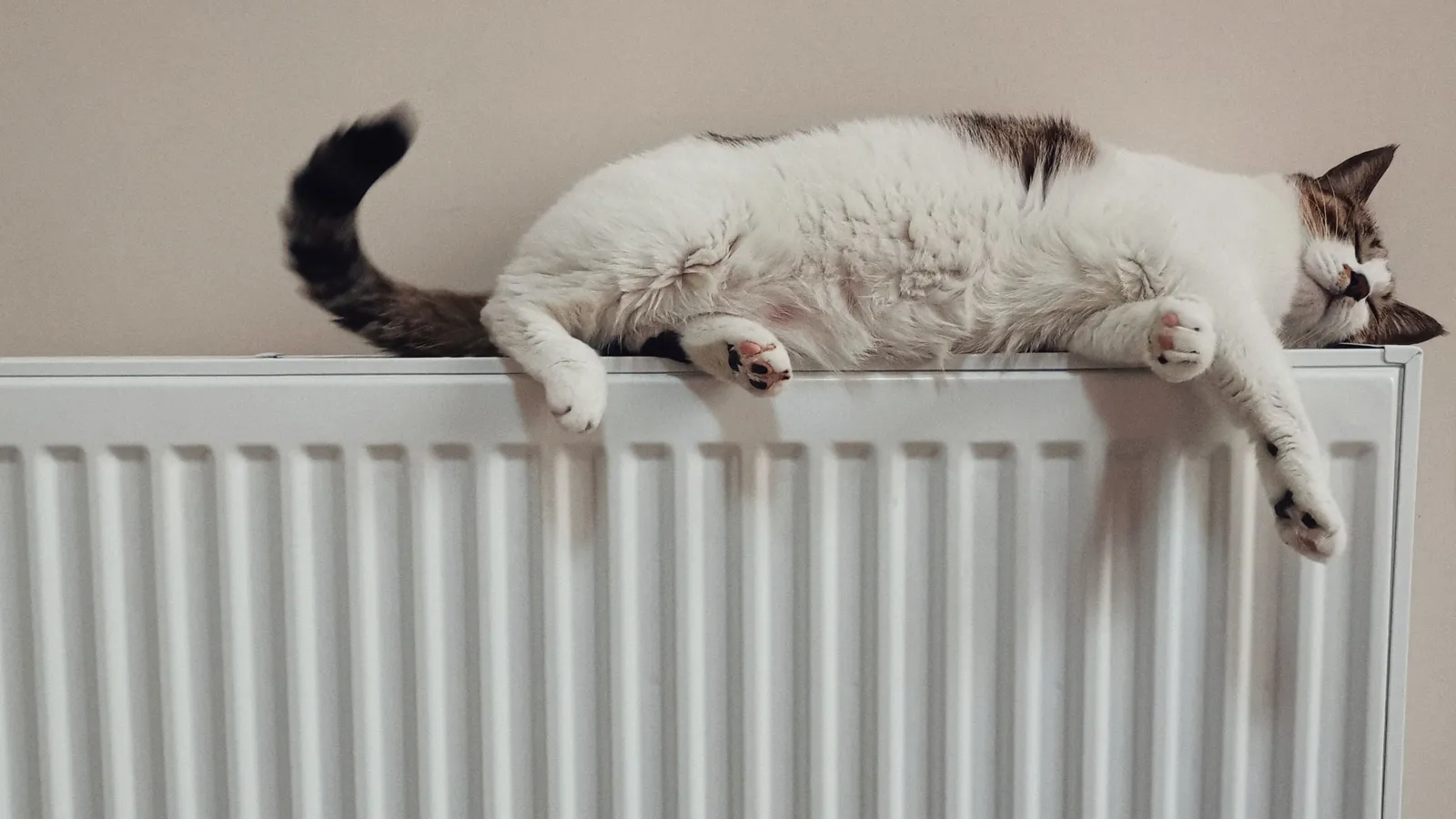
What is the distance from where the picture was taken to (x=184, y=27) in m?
0.98

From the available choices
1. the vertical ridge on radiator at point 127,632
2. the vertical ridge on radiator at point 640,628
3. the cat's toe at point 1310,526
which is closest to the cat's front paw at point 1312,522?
the cat's toe at point 1310,526

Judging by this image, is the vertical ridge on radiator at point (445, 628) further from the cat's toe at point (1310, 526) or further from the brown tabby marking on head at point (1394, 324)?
the brown tabby marking on head at point (1394, 324)

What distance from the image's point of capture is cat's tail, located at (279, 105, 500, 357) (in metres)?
0.72

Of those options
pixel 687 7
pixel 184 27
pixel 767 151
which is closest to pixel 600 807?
pixel 767 151

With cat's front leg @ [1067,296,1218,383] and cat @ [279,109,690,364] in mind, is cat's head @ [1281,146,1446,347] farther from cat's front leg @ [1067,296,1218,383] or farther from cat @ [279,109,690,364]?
cat @ [279,109,690,364]

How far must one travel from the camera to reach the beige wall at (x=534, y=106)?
95 cm

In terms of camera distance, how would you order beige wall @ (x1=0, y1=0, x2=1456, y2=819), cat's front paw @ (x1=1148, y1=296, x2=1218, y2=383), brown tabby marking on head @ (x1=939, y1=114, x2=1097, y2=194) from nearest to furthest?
cat's front paw @ (x1=1148, y1=296, x2=1218, y2=383) < brown tabby marking on head @ (x1=939, y1=114, x2=1097, y2=194) < beige wall @ (x1=0, y1=0, x2=1456, y2=819)

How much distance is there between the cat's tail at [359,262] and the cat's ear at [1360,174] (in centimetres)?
82

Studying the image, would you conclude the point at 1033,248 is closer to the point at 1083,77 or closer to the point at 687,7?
the point at 1083,77

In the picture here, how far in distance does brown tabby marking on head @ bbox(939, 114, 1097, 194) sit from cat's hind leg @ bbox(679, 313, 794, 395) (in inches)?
11.2

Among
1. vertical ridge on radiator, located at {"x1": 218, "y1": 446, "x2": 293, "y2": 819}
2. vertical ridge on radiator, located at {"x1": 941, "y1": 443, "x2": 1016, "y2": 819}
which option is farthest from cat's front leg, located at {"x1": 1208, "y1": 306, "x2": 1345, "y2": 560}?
vertical ridge on radiator, located at {"x1": 218, "y1": 446, "x2": 293, "y2": 819}

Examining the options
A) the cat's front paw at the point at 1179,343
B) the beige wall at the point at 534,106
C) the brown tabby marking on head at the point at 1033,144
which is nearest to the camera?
the cat's front paw at the point at 1179,343

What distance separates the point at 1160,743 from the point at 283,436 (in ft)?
2.36

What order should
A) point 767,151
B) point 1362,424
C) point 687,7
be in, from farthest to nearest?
point 687,7 → point 767,151 → point 1362,424
